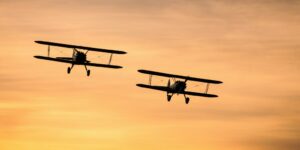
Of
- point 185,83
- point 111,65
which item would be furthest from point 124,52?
point 185,83

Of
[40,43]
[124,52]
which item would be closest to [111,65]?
[124,52]

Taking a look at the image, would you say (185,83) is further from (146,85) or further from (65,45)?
(65,45)

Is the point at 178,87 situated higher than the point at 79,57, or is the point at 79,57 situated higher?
the point at 79,57

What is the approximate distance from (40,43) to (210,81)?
22.3m

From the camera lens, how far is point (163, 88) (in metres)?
91.5

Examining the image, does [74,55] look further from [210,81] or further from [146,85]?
[210,81]

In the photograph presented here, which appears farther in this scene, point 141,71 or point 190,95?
point 190,95

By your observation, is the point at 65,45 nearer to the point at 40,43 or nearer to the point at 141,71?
the point at 40,43

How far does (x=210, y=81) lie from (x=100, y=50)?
15.1 meters

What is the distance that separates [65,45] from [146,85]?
11035mm

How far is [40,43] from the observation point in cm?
8838

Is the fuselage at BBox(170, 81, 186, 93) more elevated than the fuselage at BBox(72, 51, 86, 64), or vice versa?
the fuselage at BBox(72, 51, 86, 64)

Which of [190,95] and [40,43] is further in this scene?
[190,95]

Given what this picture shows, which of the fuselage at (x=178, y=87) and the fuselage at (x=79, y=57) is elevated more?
the fuselage at (x=79, y=57)
